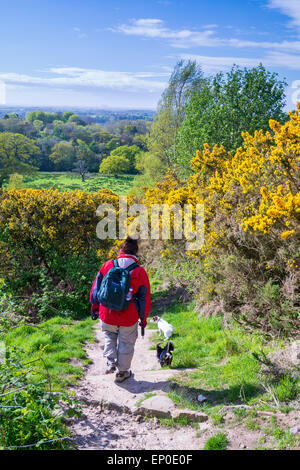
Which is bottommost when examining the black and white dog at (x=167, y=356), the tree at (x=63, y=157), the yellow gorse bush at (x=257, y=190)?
the black and white dog at (x=167, y=356)

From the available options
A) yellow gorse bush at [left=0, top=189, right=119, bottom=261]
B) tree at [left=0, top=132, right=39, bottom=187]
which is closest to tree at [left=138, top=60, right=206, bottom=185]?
yellow gorse bush at [left=0, top=189, right=119, bottom=261]

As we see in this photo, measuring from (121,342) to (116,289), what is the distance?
2.64 ft

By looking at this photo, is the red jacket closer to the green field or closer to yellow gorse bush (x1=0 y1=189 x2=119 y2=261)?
yellow gorse bush (x1=0 y1=189 x2=119 y2=261)

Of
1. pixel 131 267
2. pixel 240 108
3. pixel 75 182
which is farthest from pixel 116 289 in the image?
pixel 75 182

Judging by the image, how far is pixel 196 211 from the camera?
329 inches

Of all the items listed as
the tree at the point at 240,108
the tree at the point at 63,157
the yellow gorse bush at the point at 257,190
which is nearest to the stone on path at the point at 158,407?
the yellow gorse bush at the point at 257,190

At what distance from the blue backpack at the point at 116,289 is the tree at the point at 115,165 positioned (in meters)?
70.2

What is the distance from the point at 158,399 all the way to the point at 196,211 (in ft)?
16.5

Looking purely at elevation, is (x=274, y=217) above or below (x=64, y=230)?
above

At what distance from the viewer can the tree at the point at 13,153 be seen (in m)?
57.2

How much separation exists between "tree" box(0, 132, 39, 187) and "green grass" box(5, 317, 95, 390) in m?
50.9

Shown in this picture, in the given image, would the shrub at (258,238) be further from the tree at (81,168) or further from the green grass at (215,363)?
the tree at (81,168)

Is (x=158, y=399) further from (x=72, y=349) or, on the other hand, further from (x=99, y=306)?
(x=72, y=349)
